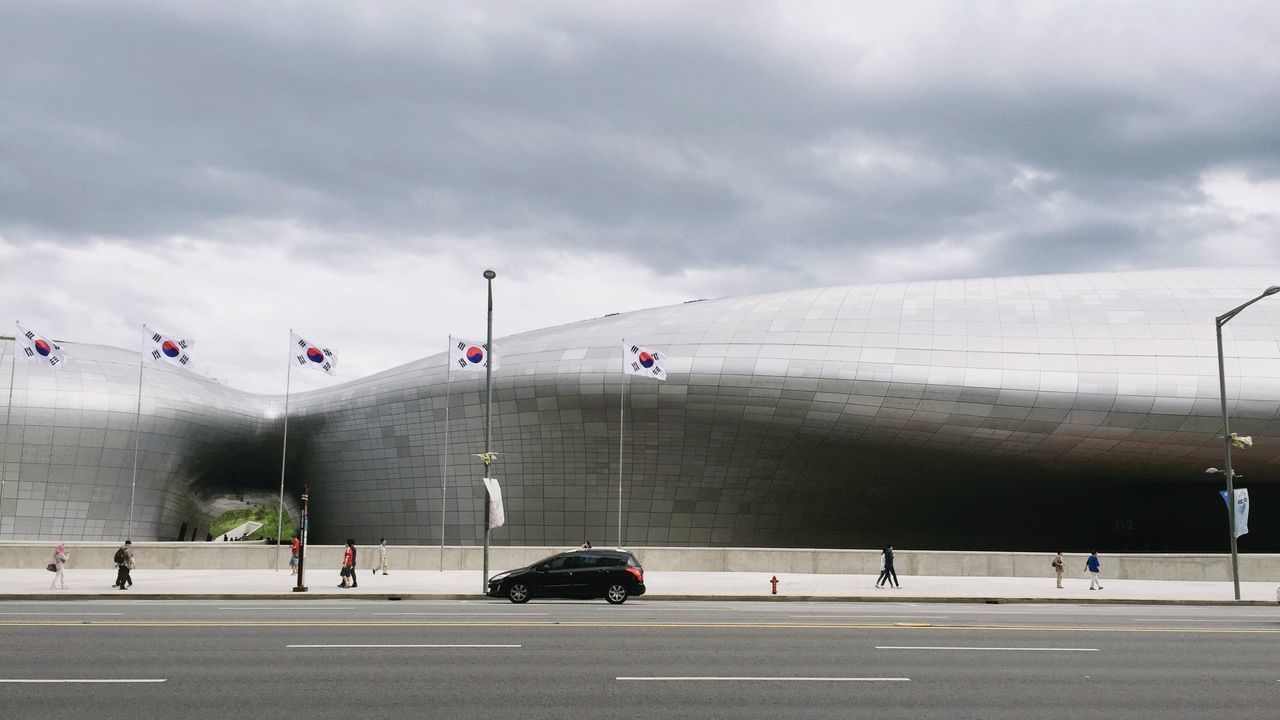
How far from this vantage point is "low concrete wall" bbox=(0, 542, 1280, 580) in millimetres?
39625

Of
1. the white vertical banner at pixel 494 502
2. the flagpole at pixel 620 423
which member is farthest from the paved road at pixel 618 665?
the flagpole at pixel 620 423

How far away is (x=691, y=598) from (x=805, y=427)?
991 inches

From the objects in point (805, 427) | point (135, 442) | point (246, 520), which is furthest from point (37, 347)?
point (246, 520)

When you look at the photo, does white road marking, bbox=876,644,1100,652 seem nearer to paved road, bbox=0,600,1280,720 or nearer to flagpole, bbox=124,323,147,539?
paved road, bbox=0,600,1280,720

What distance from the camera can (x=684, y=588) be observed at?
31.5 m

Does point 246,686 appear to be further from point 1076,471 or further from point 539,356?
point 1076,471

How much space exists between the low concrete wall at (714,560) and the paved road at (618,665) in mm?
17675

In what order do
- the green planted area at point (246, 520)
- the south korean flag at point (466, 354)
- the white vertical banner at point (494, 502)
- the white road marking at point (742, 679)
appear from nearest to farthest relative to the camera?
the white road marking at point (742, 679)
the white vertical banner at point (494, 502)
the south korean flag at point (466, 354)
the green planted area at point (246, 520)

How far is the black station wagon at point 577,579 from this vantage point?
26.5m

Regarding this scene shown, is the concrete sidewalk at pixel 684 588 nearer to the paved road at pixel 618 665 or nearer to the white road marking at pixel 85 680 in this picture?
the paved road at pixel 618 665

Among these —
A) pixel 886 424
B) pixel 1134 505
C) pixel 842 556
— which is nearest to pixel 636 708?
pixel 842 556

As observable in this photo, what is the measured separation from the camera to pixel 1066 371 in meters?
49.7

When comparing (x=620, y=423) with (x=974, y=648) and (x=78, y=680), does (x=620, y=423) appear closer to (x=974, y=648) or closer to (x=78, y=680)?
(x=974, y=648)

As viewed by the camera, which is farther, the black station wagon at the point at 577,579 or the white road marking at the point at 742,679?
the black station wagon at the point at 577,579
